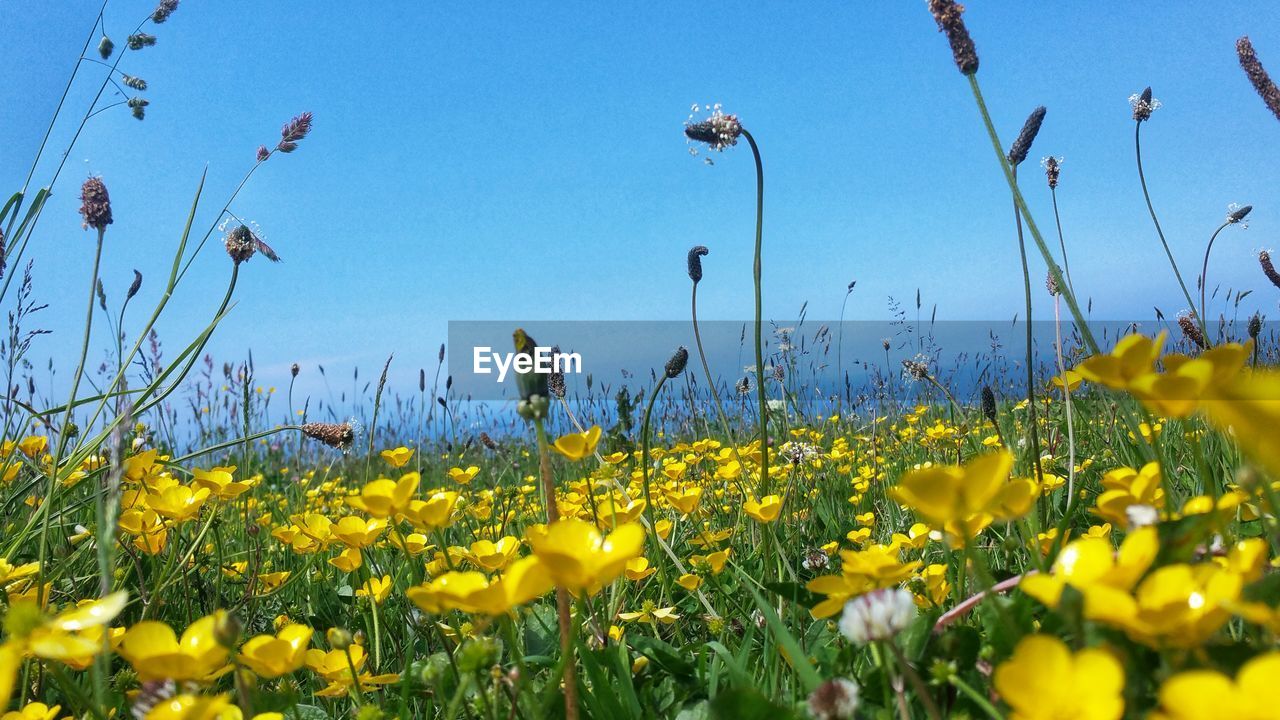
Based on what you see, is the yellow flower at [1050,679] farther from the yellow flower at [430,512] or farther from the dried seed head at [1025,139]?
the dried seed head at [1025,139]

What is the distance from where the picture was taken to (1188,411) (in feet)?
1.88

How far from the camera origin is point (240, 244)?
2.04 m

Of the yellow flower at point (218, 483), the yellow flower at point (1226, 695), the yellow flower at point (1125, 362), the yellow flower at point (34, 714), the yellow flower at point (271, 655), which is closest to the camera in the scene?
the yellow flower at point (1226, 695)

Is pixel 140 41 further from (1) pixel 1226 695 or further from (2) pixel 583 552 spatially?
(1) pixel 1226 695

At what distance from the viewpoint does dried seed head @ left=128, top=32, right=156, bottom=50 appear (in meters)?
2.59

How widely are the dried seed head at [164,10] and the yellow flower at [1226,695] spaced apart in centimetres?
327

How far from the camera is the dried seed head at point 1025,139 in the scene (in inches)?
64.3

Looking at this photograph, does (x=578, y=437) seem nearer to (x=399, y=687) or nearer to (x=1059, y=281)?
(x=399, y=687)

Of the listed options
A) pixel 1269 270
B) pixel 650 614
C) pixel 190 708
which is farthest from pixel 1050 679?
pixel 1269 270

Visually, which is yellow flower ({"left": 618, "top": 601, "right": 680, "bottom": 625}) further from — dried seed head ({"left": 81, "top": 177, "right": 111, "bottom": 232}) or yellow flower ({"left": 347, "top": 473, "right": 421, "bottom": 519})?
dried seed head ({"left": 81, "top": 177, "right": 111, "bottom": 232})

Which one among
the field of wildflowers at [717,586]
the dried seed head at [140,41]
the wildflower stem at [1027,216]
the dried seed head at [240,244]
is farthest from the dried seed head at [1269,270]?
the dried seed head at [140,41]

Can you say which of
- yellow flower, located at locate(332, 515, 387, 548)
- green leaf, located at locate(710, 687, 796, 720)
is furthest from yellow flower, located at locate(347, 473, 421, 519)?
green leaf, located at locate(710, 687, 796, 720)

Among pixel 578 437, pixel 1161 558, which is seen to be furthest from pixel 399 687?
pixel 1161 558

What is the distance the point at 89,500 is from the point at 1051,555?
84.7 inches
